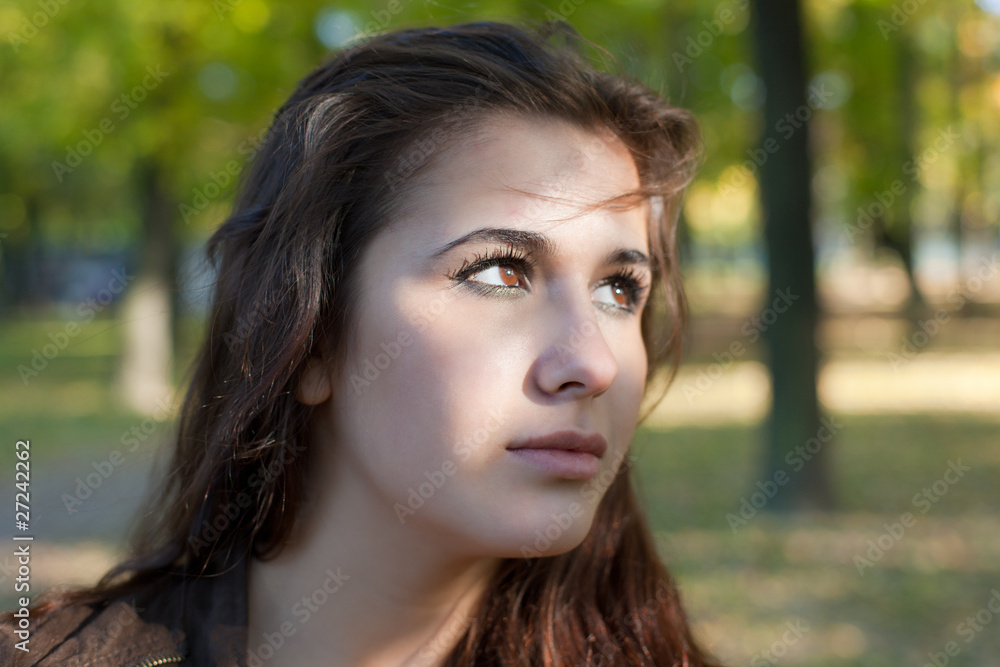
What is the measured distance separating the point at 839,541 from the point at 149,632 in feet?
18.1

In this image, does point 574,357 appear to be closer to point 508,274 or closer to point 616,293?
point 508,274

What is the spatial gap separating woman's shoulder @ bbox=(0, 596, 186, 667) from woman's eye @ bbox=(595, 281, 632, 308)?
118cm

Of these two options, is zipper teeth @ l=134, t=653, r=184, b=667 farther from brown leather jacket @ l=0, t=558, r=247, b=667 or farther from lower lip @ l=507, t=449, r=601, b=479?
lower lip @ l=507, t=449, r=601, b=479

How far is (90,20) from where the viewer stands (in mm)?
9586

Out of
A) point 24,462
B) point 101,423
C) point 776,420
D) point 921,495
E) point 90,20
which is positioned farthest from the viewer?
point 101,423

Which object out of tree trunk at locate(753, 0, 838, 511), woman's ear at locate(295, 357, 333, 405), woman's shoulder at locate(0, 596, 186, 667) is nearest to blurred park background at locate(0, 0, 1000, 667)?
tree trunk at locate(753, 0, 838, 511)

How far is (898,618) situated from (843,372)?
11107mm

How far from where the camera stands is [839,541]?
6188 mm

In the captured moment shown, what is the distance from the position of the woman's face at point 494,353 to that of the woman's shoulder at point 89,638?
0.55 meters

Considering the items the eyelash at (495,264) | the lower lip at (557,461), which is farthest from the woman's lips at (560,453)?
the eyelash at (495,264)

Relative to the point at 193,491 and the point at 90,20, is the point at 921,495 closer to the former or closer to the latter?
the point at 193,491

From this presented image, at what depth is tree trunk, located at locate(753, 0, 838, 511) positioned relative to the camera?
21.8 ft

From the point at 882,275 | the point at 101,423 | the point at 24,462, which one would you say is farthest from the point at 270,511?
the point at 882,275

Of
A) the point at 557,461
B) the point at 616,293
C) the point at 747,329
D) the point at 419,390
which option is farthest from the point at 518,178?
the point at 747,329
